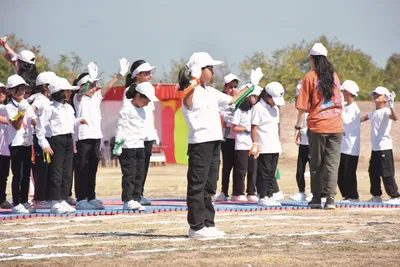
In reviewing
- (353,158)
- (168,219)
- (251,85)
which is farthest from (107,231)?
(353,158)

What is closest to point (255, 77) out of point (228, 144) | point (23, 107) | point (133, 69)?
point (133, 69)

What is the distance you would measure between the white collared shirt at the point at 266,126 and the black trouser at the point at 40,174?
322cm

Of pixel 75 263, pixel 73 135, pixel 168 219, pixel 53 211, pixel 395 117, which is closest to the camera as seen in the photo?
pixel 75 263

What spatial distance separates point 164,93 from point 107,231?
27095 millimetres

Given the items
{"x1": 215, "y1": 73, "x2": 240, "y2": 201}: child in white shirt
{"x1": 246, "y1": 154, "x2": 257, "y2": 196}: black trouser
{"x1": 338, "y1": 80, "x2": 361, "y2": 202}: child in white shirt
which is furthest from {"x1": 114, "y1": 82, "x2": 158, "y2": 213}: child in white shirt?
{"x1": 338, "y1": 80, "x2": 361, "y2": 202}: child in white shirt

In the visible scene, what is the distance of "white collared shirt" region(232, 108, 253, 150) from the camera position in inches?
653

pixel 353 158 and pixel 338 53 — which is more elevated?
pixel 338 53

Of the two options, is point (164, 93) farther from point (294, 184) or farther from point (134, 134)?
point (134, 134)

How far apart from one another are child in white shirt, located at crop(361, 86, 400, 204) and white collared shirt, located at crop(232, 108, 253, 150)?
6.48ft

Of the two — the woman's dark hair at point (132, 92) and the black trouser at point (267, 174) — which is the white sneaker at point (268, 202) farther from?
the woman's dark hair at point (132, 92)

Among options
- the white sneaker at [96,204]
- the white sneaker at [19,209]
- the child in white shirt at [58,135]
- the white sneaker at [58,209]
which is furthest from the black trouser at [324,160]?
the white sneaker at [19,209]

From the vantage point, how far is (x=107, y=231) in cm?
1150

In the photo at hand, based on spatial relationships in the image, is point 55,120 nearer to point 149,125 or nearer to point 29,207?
point 29,207

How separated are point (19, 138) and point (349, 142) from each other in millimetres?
5294
